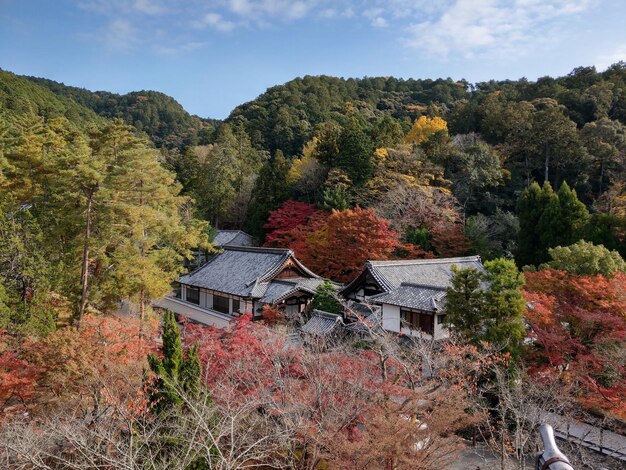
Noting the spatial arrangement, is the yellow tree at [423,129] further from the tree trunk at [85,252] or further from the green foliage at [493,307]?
the tree trunk at [85,252]

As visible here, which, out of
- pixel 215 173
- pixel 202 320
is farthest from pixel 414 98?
pixel 202 320

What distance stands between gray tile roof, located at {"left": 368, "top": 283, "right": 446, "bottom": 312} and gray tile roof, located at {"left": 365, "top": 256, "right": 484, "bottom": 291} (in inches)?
19.8

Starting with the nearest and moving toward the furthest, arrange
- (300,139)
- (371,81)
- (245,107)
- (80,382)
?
(80,382) < (300,139) < (245,107) < (371,81)

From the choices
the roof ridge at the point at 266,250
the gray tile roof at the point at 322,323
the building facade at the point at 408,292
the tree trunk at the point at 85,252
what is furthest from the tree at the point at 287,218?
the tree trunk at the point at 85,252

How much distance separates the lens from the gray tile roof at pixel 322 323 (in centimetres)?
1945

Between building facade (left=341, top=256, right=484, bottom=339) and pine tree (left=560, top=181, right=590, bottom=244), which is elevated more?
pine tree (left=560, top=181, right=590, bottom=244)

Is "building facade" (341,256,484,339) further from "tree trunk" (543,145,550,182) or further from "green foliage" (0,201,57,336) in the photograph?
"tree trunk" (543,145,550,182)

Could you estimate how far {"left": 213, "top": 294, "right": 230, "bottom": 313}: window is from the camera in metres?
25.5

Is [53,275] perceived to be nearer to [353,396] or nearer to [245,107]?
[353,396]

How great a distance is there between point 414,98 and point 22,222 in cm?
6981

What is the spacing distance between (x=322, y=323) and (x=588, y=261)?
35.2ft

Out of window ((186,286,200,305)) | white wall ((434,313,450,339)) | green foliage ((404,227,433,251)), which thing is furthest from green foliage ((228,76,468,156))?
white wall ((434,313,450,339))

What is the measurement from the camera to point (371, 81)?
86.0 metres

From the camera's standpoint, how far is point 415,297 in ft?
63.7
